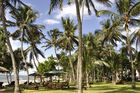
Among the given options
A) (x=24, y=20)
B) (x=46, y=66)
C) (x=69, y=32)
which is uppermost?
(x=24, y=20)

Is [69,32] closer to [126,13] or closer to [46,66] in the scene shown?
[46,66]

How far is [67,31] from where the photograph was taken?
24828mm

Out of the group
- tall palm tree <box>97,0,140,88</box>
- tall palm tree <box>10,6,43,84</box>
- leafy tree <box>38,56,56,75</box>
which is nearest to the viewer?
tall palm tree <box>97,0,140,88</box>

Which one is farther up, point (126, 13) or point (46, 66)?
point (126, 13)

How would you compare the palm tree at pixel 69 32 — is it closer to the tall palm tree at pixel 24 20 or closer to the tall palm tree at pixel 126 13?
the tall palm tree at pixel 24 20

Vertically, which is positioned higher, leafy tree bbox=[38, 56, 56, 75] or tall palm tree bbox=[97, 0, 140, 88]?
tall palm tree bbox=[97, 0, 140, 88]

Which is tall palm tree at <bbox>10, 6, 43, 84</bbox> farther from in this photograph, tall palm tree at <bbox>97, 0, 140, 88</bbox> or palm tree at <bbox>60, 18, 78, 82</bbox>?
tall palm tree at <bbox>97, 0, 140, 88</bbox>

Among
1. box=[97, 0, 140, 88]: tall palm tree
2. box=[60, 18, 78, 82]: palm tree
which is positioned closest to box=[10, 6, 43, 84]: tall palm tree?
box=[60, 18, 78, 82]: palm tree

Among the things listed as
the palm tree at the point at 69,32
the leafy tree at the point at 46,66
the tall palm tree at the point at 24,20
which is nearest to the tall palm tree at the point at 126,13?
the palm tree at the point at 69,32

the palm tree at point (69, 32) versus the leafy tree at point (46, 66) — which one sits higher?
the palm tree at point (69, 32)

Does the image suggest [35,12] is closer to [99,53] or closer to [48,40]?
[48,40]

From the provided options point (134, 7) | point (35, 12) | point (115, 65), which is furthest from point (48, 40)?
point (134, 7)

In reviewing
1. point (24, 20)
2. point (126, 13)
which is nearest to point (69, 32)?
point (24, 20)

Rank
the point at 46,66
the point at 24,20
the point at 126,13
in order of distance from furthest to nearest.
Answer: the point at 46,66 → the point at 24,20 → the point at 126,13
